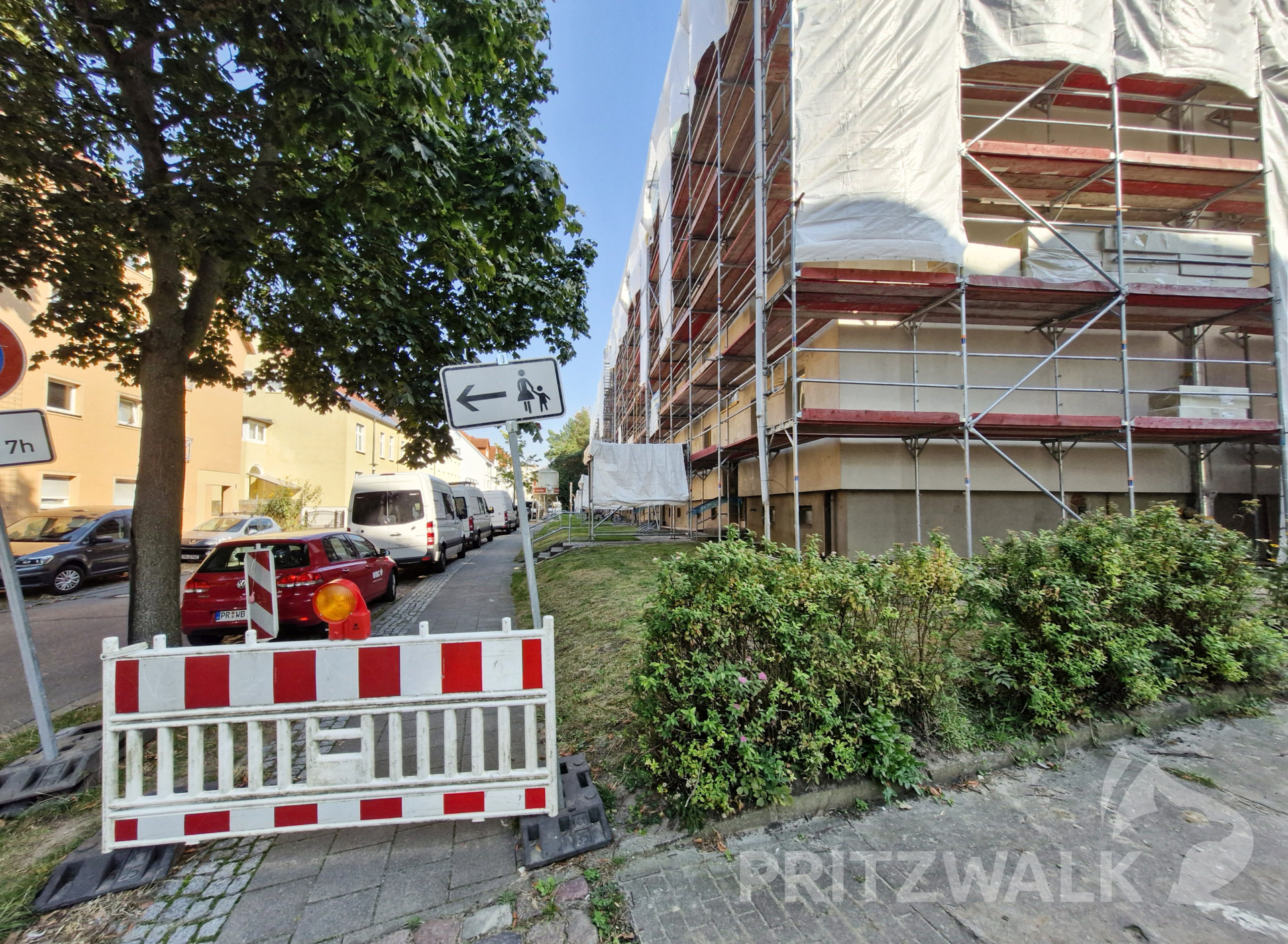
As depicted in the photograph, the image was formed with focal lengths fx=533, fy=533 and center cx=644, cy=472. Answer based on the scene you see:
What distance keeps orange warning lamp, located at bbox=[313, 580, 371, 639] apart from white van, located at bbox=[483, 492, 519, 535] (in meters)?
29.7

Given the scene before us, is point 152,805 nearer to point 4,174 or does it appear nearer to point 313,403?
point 4,174

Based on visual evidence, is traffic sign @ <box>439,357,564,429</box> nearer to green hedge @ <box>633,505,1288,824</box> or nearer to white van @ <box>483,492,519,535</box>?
green hedge @ <box>633,505,1288,824</box>

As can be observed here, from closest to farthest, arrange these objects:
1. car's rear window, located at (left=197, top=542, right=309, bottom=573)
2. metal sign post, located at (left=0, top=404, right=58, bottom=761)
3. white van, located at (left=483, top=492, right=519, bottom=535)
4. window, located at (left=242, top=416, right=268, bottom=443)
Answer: metal sign post, located at (left=0, top=404, right=58, bottom=761), car's rear window, located at (left=197, top=542, right=309, bottom=573), window, located at (left=242, top=416, right=268, bottom=443), white van, located at (left=483, top=492, right=519, bottom=535)

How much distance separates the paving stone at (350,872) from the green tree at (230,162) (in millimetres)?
2979

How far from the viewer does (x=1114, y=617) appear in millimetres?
3346

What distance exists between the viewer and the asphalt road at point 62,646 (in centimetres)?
498

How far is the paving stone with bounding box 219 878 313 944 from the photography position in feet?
6.74

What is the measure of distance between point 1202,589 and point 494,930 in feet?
14.9

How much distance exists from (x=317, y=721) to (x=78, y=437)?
1974 centimetres

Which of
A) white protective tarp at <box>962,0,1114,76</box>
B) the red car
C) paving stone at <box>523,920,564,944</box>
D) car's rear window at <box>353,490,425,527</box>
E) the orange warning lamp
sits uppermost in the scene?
white protective tarp at <box>962,0,1114,76</box>

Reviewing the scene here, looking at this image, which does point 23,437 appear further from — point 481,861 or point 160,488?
point 481,861

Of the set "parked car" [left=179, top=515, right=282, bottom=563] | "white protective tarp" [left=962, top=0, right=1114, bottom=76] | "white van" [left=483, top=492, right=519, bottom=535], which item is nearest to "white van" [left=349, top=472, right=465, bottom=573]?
"parked car" [left=179, top=515, right=282, bottom=563]

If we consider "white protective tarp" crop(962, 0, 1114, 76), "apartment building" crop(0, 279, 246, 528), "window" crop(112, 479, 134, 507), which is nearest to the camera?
"white protective tarp" crop(962, 0, 1114, 76)

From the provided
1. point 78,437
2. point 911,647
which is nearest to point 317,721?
point 911,647
